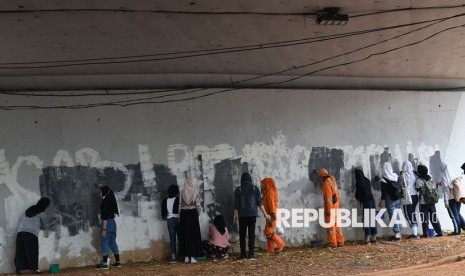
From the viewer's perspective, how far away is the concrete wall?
475 inches

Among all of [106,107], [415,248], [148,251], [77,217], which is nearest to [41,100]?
[106,107]

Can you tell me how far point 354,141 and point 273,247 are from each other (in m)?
3.50

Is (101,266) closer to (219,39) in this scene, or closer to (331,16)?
(219,39)

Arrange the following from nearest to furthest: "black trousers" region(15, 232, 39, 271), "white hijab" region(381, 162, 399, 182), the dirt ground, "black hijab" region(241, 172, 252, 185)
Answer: the dirt ground
"black trousers" region(15, 232, 39, 271)
"black hijab" region(241, 172, 252, 185)
"white hijab" region(381, 162, 399, 182)

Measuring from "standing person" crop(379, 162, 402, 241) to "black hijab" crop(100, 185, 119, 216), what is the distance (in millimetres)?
6569

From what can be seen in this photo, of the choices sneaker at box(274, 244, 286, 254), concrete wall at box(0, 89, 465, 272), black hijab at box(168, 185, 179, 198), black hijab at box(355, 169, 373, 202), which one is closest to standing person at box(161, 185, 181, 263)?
black hijab at box(168, 185, 179, 198)

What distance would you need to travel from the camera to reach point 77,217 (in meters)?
12.3

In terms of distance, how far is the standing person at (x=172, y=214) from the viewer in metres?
12.5

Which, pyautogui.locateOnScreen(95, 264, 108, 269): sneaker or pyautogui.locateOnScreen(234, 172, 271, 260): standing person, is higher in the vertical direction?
pyautogui.locateOnScreen(234, 172, 271, 260): standing person

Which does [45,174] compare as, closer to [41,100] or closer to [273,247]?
[41,100]

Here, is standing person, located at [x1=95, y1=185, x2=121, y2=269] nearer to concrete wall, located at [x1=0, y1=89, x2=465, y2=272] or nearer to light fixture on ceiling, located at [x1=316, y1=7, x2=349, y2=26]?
concrete wall, located at [x1=0, y1=89, x2=465, y2=272]

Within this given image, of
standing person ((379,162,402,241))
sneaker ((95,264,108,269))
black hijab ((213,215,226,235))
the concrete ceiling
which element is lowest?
sneaker ((95,264,108,269))

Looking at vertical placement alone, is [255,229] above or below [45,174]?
below

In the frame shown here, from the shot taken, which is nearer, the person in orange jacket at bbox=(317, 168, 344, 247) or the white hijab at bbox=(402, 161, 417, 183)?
the person in orange jacket at bbox=(317, 168, 344, 247)
